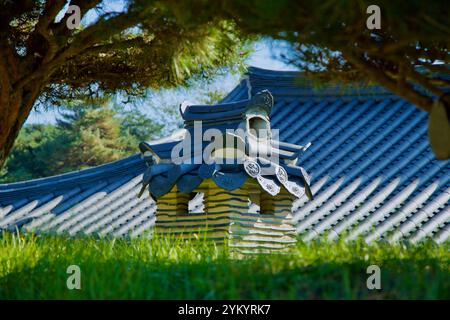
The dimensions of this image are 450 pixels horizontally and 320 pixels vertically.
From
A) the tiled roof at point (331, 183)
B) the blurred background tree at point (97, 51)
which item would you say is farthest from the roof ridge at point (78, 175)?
the blurred background tree at point (97, 51)

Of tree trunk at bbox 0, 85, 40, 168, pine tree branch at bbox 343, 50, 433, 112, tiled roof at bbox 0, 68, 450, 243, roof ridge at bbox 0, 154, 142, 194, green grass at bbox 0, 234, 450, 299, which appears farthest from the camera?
roof ridge at bbox 0, 154, 142, 194

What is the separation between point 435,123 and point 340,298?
808 mm

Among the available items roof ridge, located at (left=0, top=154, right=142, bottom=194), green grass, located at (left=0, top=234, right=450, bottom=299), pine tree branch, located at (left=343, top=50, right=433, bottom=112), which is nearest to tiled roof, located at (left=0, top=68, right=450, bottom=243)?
roof ridge, located at (left=0, top=154, right=142, bottom=194)

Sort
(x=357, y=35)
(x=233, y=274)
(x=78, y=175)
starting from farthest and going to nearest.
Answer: (x=78, y=175) → (x=233, y=274) → (x=357, y=35)

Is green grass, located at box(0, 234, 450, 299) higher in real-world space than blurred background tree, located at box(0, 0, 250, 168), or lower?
lower

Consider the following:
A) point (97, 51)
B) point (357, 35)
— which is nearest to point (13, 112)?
point (97, 51)

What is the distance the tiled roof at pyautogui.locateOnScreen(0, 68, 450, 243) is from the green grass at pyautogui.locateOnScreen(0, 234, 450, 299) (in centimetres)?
212

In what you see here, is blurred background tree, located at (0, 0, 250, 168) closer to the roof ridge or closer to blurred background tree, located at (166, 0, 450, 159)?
blurred background tree, located at (166, 0, 450, 159)

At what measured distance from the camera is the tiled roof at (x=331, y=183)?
20.8ft

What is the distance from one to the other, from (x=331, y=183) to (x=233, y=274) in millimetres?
3988

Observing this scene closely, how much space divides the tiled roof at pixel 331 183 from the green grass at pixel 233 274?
212cm

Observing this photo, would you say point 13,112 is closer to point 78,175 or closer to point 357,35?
point 357,35

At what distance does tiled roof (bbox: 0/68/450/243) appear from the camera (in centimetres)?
635

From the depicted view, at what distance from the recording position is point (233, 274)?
311 cm
